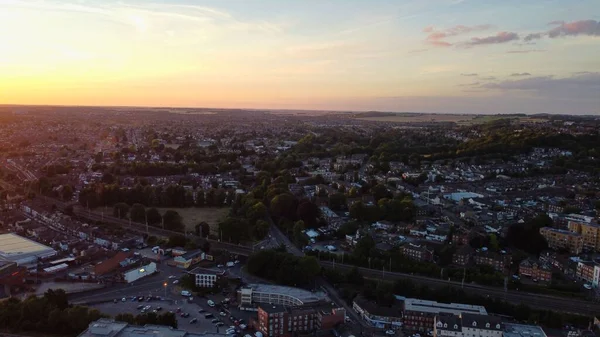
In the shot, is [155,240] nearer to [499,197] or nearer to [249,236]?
[249,236]

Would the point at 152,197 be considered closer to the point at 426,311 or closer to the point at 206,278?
the point at 206,278

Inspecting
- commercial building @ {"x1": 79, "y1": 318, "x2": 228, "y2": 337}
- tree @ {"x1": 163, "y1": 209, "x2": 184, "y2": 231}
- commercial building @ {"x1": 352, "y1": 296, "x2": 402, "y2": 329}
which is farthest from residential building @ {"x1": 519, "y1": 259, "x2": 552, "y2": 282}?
tree @ {"x1": 163, "y1": 209, "x2": 184, "y2": 231}

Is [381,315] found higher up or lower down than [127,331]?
lower down

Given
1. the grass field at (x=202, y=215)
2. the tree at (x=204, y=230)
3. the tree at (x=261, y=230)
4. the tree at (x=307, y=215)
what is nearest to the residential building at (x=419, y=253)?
the tree at (x=307, y=215)

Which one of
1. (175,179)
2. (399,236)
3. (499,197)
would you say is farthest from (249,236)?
(499,197)

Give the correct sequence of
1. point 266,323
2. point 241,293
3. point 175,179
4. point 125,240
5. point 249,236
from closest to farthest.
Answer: point 266,323, point 241,293, point 125,240, point 249,236, point 175,179

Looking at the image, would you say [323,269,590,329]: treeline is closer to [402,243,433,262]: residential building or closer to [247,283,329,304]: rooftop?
[247,283,329,304]: rooftop

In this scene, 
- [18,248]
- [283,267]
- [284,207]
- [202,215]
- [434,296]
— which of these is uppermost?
[284,207]

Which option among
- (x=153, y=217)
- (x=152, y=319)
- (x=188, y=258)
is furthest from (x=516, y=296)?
(x=153, y=217)
